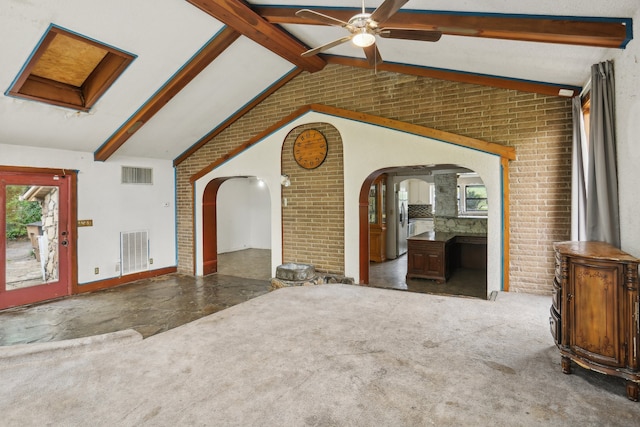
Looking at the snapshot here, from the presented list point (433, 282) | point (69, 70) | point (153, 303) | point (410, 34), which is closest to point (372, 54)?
point (410, 34)

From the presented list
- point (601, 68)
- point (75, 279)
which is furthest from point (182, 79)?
point (601, 68)

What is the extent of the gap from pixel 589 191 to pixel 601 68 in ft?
3.60

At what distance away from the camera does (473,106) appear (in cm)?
479

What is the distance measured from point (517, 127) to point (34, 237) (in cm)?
760

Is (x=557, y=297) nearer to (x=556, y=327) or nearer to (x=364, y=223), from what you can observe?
(x=556, y=327)

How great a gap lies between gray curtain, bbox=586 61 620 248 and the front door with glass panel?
24.5 ft

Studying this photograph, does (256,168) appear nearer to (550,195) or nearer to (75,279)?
(75,279)

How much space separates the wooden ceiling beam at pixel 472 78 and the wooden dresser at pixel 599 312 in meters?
2.66

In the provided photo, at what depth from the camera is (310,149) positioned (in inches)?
240

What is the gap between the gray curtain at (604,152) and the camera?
2.86 meters

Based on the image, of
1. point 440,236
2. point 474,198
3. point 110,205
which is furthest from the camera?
point 474,198

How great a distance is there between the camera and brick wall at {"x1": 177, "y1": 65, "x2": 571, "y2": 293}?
14.3 ft

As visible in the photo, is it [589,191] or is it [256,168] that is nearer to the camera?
[589,191]

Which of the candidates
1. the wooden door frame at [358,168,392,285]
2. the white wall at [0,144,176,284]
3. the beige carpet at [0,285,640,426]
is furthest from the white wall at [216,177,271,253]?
the beige carpet at [0,285,640,426]
